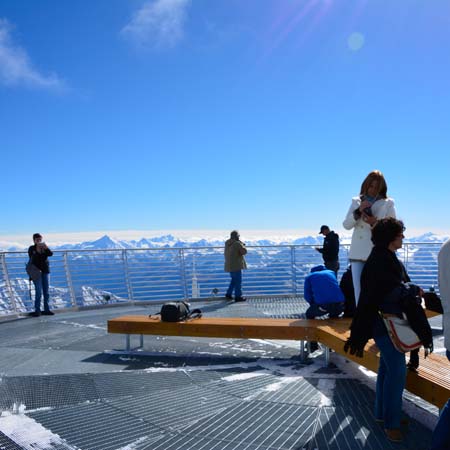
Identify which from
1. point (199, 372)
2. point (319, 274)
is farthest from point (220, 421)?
point (319, 274)

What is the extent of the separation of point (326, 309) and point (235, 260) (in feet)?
15.9

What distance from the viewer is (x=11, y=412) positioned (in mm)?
3539

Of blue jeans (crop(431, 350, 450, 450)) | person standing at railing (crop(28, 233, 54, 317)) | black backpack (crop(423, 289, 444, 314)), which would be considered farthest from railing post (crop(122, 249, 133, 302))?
blue jeans (crop(431, 350, 450, 450))

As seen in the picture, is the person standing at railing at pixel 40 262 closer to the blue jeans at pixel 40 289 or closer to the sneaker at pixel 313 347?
the blue jeans at pixel 40 289

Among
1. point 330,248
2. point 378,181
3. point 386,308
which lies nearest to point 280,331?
point 378,181

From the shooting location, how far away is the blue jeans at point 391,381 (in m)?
2.89

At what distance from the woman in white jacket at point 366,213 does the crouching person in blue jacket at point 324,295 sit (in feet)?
3.33

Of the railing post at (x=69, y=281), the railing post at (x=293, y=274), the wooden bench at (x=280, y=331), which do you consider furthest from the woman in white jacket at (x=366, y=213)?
the railing post at (x=69, y=281)

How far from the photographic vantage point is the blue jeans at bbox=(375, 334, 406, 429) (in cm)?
289

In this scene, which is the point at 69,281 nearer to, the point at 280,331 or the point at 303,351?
the point at 280,331

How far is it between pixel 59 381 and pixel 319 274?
311 cm

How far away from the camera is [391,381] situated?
290 cm

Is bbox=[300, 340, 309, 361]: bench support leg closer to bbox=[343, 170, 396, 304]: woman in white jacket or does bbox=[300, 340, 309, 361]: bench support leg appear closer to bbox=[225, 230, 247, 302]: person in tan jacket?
bbox=[343, 170, 396, 304]: woman in white jacket

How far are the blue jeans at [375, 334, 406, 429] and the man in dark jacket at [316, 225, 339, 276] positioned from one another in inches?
241
